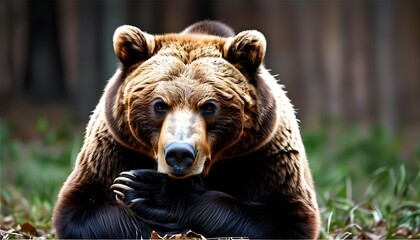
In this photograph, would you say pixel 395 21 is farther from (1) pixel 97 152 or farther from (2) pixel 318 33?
(1) pixel 97 152

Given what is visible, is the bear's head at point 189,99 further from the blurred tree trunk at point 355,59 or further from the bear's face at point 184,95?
the blurred tree trunk at point 355,59

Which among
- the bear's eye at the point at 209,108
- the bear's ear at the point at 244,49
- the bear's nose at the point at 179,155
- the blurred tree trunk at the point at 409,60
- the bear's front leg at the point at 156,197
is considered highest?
the bear's ear at the point at 244,49

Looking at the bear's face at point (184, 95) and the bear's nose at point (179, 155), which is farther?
the bear's face at point (184, 95)

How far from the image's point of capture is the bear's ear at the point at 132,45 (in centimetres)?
507

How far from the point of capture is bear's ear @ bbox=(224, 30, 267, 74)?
5078 millimetres

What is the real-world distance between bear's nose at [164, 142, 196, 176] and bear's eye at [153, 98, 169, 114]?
340 millimetres

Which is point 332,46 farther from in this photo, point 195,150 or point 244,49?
point 195,150

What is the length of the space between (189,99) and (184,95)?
0.04 metres

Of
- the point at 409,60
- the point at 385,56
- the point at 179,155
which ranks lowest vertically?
the point at 409,60

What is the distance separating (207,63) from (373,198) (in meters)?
2.97

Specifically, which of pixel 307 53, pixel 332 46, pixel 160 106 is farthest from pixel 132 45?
pixel 307 53

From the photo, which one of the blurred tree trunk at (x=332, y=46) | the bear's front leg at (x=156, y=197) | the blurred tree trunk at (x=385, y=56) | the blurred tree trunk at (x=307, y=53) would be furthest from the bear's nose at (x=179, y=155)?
the blurred tree trunk at (x=332, y=46)

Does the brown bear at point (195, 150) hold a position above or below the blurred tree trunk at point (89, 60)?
above

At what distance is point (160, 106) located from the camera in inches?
188
